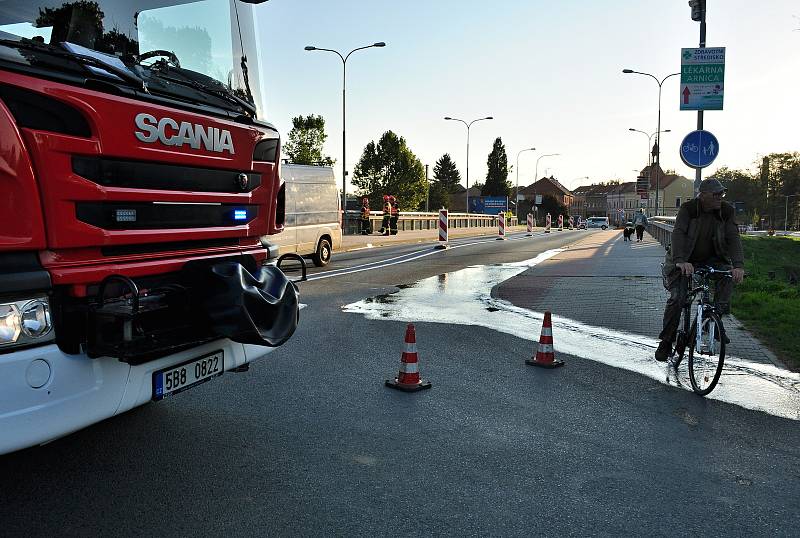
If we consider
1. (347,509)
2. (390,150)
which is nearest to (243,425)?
(347,509)

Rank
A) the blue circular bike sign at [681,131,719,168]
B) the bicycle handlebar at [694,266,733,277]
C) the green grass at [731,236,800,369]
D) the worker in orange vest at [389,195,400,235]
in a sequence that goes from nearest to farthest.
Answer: the bicycle handlebar at [694,266,733,277], the green grass at [731,236,800,369], the blue circular bike sign at [681,131,719,168], the worker in orange vest at [389,195,400,235]

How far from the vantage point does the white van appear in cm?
1546

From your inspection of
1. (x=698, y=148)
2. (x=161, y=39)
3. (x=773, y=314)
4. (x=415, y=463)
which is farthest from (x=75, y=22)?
(x=698, y=148)

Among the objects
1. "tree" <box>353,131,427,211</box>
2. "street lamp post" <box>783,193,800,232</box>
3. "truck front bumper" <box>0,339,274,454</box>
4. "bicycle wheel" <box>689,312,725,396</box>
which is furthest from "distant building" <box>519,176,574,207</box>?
"truck front bumper" <box>0,339,274,454</box>

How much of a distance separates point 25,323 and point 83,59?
1349mm

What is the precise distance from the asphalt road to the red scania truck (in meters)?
0.56

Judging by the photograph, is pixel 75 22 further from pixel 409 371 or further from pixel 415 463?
pixel 409 371

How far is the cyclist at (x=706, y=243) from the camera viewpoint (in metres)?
5.80

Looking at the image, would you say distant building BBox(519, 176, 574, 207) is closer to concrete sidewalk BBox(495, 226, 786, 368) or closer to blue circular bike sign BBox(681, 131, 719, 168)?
concrete sidewalk BBox(495, 226, 786, 368)

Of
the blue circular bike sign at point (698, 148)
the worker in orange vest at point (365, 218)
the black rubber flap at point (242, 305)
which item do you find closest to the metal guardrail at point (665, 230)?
the blue circular bike sign at point (698, 148)

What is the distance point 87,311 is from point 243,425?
1.71 meters

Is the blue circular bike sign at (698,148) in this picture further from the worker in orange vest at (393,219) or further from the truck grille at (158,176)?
the worker in orange vest at (393,219)

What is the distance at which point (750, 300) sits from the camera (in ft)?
35.2

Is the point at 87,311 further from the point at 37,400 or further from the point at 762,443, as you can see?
the point at 762,443
